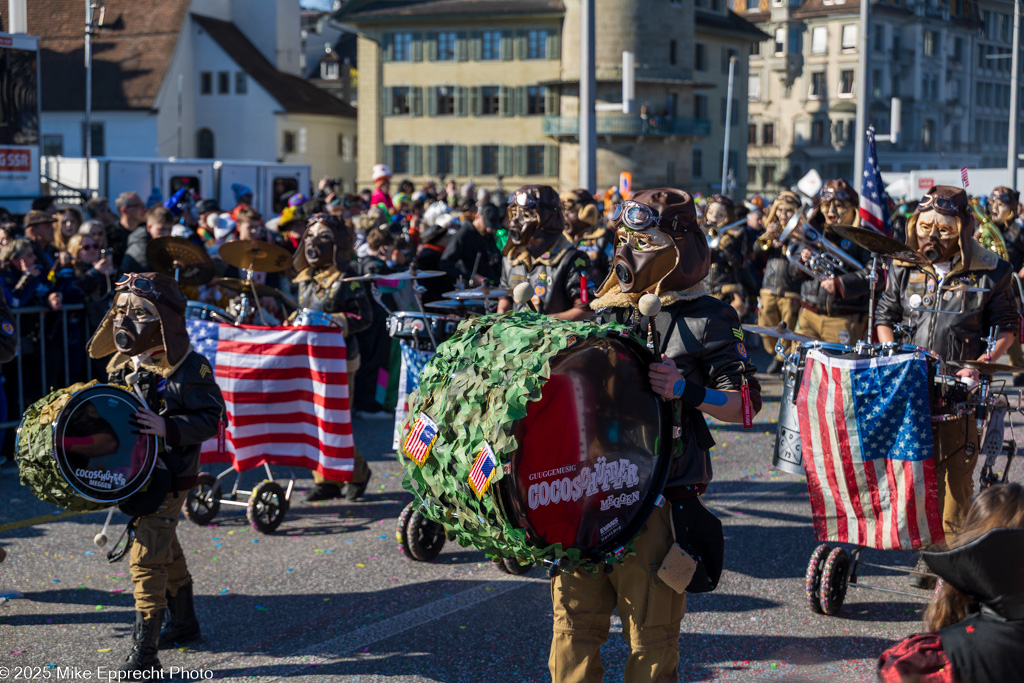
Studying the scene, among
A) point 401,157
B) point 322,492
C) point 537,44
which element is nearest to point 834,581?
point 322,492

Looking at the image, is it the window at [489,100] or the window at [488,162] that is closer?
the window at [489,100]

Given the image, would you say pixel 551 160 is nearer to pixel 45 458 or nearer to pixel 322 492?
pixel 322 492

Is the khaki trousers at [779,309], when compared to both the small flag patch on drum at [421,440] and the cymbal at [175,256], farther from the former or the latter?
the small flag patch on drum at [421,440]

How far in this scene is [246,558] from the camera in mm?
6773

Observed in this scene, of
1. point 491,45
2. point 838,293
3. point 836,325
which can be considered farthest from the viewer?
point 491,45

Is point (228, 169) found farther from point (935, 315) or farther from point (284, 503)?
point (935, 315)

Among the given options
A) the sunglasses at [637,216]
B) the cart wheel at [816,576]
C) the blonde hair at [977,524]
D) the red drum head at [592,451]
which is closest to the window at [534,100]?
the cart wheel at [816,576]

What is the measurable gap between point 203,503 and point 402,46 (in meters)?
57.3

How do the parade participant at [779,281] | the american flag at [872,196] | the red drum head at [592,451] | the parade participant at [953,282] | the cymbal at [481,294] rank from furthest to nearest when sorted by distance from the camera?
the parade participant at [779,281] → the american flag at [872,196] → the cymbal at [481,294] → the parade participant at [953,282] → the red drum head at [592,451]

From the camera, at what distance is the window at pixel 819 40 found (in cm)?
8488

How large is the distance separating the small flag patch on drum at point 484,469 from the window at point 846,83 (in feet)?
285

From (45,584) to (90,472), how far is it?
1723 millimetres

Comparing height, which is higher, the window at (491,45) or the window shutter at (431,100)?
the window at (491,45)

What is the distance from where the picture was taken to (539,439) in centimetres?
361
